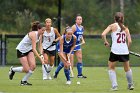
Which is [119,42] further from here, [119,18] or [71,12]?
[71,12]

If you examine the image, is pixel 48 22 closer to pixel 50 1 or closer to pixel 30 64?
pixel 30 64

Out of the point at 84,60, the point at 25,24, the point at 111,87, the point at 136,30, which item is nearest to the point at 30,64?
the point at 111,87

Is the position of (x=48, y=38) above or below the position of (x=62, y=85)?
above

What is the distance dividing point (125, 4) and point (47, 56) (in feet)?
104

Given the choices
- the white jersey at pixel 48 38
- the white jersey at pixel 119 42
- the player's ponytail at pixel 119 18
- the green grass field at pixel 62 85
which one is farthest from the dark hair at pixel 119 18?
the white jersey at pixel 48 38

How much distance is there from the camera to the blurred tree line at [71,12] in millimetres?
38250

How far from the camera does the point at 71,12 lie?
50.8m

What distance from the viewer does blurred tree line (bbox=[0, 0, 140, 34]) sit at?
125ft

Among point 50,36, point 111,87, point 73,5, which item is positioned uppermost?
point 73,5

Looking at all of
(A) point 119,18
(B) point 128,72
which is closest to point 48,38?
(B) point 128,72

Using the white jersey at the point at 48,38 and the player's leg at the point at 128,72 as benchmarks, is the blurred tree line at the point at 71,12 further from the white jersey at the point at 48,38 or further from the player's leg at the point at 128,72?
the player's leg at the point at 128,72

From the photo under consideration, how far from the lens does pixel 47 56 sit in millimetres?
20703

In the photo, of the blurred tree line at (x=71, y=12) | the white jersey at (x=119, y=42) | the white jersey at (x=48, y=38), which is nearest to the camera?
the white jersey at (x=119, y=42)

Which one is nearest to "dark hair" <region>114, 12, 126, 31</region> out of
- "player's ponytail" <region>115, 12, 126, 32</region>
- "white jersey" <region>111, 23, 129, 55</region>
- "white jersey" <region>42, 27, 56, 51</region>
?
"player's ponytail" <region>115, 12, 126, 32</region>
